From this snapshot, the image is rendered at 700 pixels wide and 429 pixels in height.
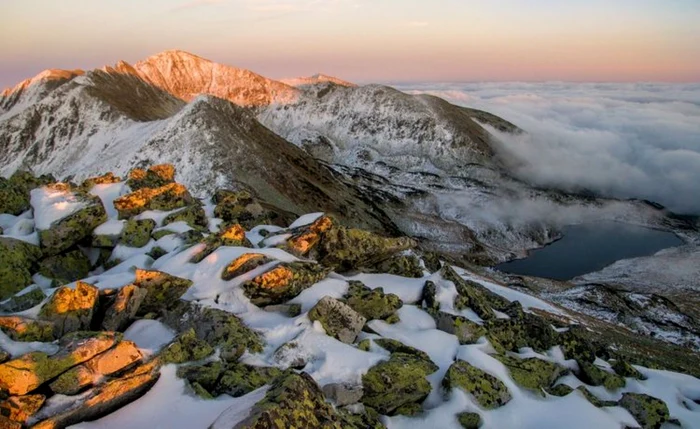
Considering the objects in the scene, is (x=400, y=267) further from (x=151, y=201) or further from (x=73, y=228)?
(x=73, y=228)

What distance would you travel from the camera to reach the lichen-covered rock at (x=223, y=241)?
2075 cm

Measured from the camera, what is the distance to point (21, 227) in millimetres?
24328

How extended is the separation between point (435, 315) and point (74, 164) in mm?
131765

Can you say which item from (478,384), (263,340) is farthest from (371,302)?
(478,384)

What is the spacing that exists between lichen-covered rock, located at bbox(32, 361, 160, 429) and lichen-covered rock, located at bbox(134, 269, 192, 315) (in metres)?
5.08

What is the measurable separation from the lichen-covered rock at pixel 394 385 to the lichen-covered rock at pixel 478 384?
970 mm

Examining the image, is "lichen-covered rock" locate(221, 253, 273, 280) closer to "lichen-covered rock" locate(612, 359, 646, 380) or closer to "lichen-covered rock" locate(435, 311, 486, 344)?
"lichen-covered rock" locate(435, 311, 486, 344)

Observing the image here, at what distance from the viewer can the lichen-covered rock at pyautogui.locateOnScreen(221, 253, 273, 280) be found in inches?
755

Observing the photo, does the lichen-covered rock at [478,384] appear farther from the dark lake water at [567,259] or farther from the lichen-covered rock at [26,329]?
the dark lake water at [567,259]

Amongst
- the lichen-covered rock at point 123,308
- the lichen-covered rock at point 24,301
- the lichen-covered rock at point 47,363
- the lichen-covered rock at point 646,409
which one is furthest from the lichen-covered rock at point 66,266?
the lichen-covered rock at point 646,409

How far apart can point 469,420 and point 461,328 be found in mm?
5678

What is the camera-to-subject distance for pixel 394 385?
14438 millimetres

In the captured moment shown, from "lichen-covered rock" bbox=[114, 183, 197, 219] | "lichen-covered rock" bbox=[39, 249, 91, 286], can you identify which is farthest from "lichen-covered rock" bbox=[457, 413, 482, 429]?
"lichen-covered rock" bbox=[114, 183, 197, 219]

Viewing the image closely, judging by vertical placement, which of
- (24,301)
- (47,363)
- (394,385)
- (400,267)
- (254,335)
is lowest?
(400,267)
